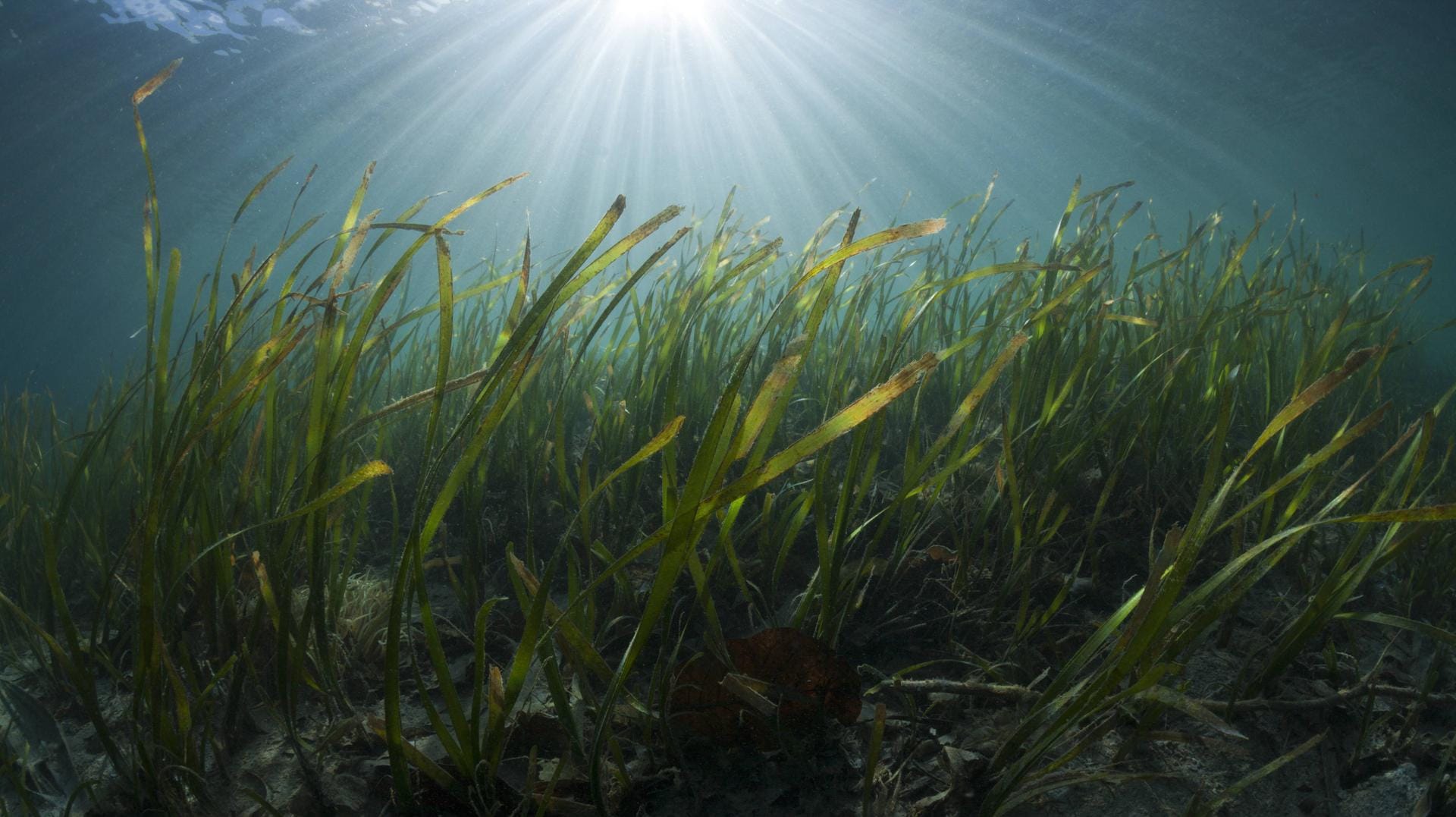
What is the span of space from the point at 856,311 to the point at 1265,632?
142cm

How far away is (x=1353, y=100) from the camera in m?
20.4

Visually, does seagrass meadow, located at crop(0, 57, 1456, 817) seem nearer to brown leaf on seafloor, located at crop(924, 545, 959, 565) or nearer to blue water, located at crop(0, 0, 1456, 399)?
brown leaf on seafloor, located at crop(924, 545, 959, 565)

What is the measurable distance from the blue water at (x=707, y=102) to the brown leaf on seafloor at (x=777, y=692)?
27.3 feet

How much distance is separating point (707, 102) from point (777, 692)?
31.0 metres

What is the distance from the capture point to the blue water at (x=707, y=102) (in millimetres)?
16438

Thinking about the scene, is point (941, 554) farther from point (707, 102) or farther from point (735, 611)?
point (707, 102)

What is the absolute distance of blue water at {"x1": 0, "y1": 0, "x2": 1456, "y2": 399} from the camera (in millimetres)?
16438

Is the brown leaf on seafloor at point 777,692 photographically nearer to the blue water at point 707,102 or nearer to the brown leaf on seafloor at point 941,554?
the brown leaf on seafloor at point 941,554

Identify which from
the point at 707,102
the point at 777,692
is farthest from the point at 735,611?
the point at 707,102

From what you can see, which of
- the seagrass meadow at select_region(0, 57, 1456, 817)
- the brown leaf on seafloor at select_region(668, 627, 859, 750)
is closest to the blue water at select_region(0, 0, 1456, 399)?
the seagrass meadow at select_region(0, 57, 1456, 817)

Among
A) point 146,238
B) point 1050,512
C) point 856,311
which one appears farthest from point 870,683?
point 146,238

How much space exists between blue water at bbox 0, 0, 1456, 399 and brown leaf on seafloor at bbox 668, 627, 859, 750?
8.33 metres

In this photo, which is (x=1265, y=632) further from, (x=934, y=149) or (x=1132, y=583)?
(x=934, y=149)

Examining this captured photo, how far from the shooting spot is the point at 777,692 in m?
1.18
